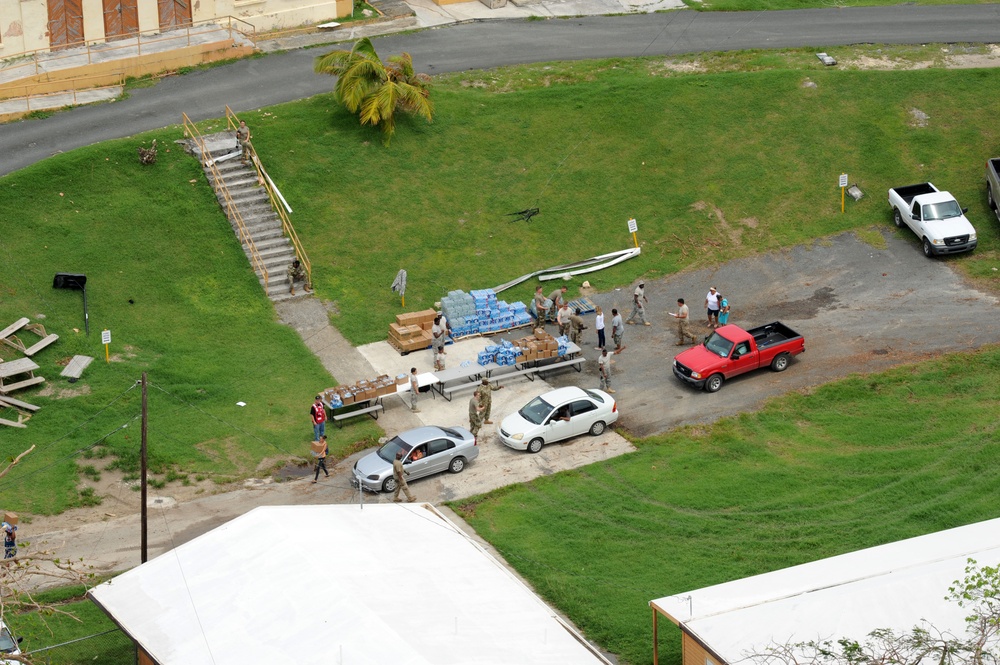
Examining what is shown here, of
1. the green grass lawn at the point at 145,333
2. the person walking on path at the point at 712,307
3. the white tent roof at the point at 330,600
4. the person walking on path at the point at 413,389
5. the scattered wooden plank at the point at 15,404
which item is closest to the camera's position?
the white tent roof at the point at 330,600

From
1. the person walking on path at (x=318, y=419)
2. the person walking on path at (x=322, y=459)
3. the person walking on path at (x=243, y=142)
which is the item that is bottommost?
the person walking on path at (x=322, y=459)

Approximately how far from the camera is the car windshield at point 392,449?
104 ft

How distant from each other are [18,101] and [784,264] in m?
27.5

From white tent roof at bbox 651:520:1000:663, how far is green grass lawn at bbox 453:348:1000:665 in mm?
2341

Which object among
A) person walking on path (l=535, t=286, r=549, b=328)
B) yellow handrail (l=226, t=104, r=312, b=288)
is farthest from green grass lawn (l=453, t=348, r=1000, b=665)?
yellow handrail (l=226, t=104, r=312, b=288)

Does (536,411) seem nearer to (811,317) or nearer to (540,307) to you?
(540,307)

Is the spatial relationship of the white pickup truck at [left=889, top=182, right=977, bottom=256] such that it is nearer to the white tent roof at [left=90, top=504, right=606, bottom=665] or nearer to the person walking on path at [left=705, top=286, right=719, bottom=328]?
the person walking on path at [left=705, top=286, right=719, bottom=328]

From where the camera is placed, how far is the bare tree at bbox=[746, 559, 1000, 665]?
19609 millimetres

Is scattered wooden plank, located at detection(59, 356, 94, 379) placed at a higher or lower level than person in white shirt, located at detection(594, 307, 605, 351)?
lower

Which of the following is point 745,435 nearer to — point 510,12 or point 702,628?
point 702,628

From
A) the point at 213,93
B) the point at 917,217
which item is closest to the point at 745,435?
the point at 917,217

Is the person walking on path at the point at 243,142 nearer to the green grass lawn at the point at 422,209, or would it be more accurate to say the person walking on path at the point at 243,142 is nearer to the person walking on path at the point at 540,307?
the green grass lawn at the point at 422,209

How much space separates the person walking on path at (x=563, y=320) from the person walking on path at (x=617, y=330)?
4.54 ft

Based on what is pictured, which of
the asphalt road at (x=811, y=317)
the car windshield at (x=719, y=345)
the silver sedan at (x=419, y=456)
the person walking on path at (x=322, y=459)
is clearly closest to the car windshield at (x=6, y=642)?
the silver sedan at (x=419, y=456)
